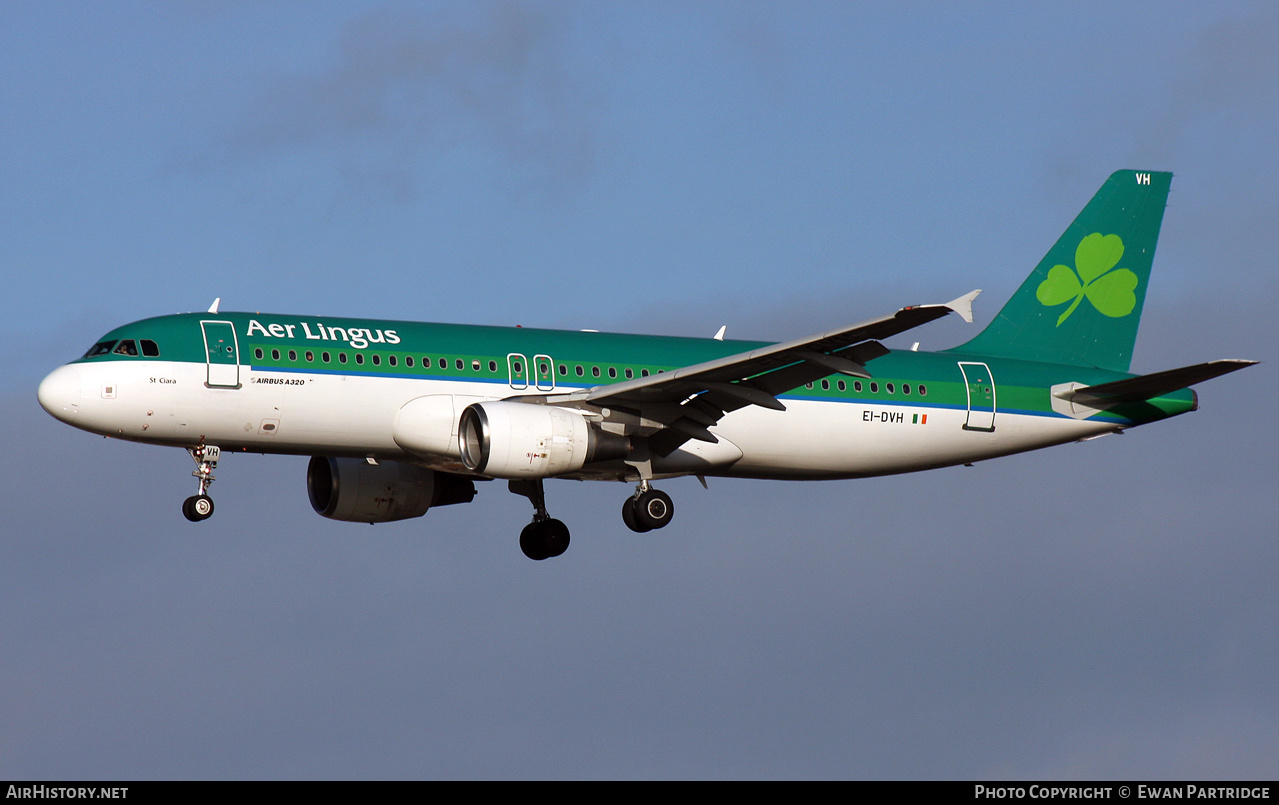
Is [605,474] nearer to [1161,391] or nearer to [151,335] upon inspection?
[151,335]

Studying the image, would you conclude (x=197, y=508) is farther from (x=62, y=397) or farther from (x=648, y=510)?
(x=648, y=510)

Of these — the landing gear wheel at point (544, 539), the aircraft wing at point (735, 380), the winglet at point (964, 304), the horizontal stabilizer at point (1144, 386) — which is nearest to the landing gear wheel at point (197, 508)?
the aircraft wing at point (735, 380)

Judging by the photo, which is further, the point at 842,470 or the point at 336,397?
the point at 842,470

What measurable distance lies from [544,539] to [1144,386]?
14750mm

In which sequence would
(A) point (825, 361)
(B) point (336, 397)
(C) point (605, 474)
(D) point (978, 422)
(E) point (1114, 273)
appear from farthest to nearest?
(E) point (1114, 273) < (D) point (978, 422) < (C) point (605, 474) < (B) point (336, 397) < (A) point (825, 361)

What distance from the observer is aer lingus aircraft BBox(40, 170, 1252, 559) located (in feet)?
120

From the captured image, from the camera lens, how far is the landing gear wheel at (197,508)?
37.2 meters

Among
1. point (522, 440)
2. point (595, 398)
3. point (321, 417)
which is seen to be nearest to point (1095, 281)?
point (595, 398)

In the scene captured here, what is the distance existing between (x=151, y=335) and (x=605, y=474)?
33.7 feet

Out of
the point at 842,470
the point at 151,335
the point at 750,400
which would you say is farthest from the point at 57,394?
the point at 842,470

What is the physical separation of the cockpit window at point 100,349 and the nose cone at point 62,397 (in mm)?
746

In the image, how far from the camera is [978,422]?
4281 centimetres

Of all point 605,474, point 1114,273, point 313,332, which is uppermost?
point 1114,273

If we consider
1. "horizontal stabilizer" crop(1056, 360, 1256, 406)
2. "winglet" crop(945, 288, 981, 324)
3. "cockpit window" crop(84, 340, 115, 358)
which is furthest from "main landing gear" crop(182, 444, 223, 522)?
"horizontal stabilizer" crop(1056, 360, 1256, 406)
